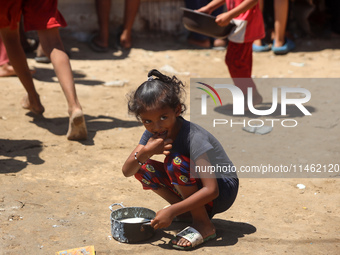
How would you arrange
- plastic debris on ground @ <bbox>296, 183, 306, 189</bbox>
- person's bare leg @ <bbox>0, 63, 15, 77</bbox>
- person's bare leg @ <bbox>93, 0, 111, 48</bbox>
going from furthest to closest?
person's bare leg @ <bbox>93, 0, 111, 48</bbox> < person's bare leg @ <bbox>0, 63, 15, 77</bbox> < plastic debris on ground @ <bbox>296, 183, 306, 189</bbox>

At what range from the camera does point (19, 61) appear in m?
4.14

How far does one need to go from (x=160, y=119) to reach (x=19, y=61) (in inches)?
83.1

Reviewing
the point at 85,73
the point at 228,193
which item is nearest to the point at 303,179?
the point at 228,193

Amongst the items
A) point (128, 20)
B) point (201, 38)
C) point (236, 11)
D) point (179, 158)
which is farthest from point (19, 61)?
point (201, 38)

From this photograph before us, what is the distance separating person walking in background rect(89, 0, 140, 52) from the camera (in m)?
6.70

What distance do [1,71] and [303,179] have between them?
340 cm

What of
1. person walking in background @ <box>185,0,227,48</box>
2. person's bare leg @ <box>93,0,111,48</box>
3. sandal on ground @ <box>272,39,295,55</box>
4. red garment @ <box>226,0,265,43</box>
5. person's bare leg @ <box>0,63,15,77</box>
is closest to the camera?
Answer: red garment @ <box>226,0,265,43</box>

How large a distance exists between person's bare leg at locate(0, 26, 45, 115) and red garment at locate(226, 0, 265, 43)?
170cm

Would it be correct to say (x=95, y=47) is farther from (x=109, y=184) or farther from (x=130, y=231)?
(x=130, y=231)

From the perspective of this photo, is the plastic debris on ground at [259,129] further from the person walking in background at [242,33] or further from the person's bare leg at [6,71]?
the person's bare leg at [6,71]

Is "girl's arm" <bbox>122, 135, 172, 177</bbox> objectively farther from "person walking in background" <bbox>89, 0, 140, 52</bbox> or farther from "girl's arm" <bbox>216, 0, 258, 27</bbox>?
"person walking in background" <bbox>89, 0, 140, 52</bbox>

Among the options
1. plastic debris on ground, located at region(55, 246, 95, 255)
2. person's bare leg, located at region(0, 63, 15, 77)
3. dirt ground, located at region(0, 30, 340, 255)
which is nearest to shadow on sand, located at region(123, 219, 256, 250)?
dirt ground, located at region(0, 30, 340, 255)

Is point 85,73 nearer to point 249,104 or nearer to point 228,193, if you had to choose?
point 249,104

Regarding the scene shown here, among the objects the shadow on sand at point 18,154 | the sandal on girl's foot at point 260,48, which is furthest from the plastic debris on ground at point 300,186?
the sandal on girl's foot at point 260,48
